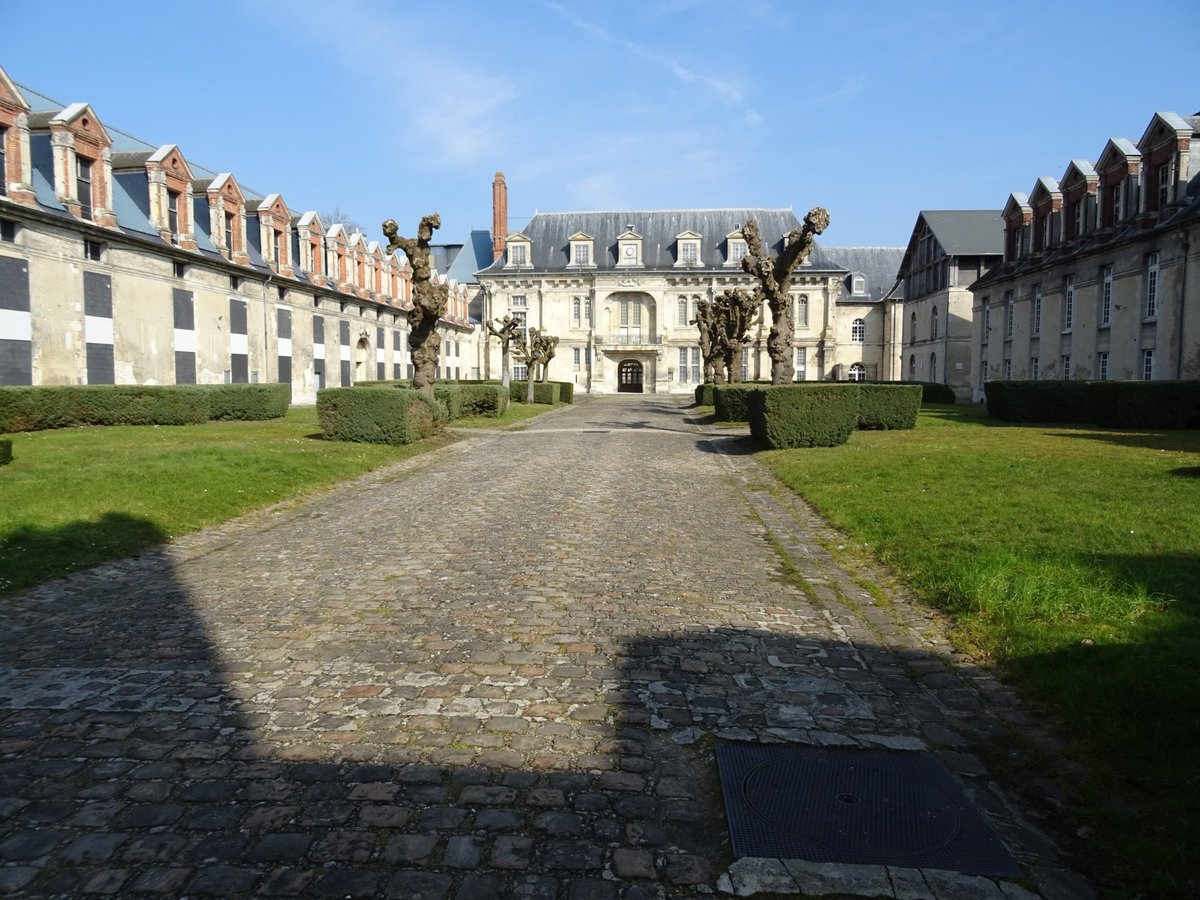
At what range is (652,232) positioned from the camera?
63.8 metres

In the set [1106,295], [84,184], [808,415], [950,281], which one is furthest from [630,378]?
[808,415]

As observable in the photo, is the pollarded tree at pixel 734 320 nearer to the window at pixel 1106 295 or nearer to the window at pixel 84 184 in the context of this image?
the window at pixel 1106 295

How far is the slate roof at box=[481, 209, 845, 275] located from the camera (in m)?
62.4

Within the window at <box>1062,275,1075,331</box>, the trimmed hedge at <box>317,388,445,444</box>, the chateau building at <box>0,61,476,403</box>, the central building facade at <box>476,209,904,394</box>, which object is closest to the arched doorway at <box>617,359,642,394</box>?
the central building facade at <box>476,209,904,394</box>

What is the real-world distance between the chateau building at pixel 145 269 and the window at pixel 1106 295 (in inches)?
1337

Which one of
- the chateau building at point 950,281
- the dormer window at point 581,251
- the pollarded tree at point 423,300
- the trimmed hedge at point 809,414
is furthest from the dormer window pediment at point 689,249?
the trimmed hedge at point 809,414

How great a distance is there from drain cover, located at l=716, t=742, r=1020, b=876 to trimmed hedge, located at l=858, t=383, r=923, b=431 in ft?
56.8

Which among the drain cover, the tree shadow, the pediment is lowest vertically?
the drain cover

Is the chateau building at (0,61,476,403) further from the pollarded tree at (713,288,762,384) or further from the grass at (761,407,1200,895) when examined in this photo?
the grass at (761,407,1200,895)

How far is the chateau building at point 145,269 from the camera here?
74.6 feet

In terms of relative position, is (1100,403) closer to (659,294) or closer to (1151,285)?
(1151,285)

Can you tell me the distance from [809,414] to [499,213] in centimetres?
5505

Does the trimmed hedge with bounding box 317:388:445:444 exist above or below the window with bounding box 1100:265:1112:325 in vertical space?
below

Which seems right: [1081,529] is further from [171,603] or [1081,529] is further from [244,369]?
[244,369]
